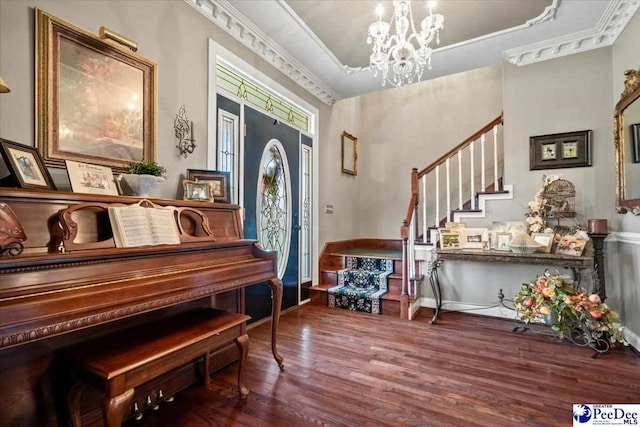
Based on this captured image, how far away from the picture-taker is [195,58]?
2490 millimetres

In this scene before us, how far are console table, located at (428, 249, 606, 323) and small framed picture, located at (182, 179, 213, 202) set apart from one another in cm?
238

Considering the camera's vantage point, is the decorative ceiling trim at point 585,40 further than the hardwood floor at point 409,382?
Yes

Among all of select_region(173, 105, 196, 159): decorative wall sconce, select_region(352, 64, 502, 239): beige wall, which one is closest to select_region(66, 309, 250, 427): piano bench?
select_region(173, 105, 196, 159): decorative wall sconce

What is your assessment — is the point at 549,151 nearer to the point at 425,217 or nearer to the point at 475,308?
the point at 425,217

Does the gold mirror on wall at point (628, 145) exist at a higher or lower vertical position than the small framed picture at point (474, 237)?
higher

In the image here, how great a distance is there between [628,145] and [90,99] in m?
4.12

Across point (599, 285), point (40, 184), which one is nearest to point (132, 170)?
point (40, 184)

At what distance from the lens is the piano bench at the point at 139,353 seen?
1.21 meters

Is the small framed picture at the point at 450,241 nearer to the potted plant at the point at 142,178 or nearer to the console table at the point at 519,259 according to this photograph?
the console table at the point at 519,259

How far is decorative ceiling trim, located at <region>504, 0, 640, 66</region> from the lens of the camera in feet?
8.59

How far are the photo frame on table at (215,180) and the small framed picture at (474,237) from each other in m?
2.50

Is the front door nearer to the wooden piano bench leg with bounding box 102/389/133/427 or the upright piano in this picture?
the upright piano

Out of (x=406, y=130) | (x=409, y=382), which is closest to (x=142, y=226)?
(x=409, y=382)

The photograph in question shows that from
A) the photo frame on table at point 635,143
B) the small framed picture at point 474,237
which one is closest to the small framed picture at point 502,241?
the small framed picture at point 474,237
